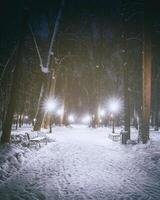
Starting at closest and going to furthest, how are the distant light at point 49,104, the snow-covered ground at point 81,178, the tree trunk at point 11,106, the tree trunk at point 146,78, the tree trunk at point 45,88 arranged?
the snow-covered ground at point 81,178, the tree trunk at point 11,106, the tree trunk at point 146,78, the tree trunk at point 45,88, the distant light at point 49,104

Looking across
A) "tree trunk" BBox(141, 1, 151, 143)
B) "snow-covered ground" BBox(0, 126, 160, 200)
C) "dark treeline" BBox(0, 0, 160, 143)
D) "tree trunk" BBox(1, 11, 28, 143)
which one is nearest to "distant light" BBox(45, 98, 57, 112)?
"dark treeline" BBox(0, 0, 160, 143)

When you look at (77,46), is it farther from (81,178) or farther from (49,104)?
(81,178)

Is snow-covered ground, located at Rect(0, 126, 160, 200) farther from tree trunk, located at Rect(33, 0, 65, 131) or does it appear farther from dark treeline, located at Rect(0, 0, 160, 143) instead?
tree trunk, located at Rect(33, 0, 65, 131)

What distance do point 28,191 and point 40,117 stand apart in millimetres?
20382

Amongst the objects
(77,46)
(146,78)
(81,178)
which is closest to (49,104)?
(77,46)

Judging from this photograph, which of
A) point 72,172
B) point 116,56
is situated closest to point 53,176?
point 72,172

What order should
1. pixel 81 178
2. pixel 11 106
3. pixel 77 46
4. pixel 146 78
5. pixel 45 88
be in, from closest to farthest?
pixel 81 178
pixel 11 106
pixel 146 78
pixel 45 88
pixel 77 46

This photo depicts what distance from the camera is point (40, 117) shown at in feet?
91.9

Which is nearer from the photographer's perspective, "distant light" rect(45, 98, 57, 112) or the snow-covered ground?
the snow-covered ground

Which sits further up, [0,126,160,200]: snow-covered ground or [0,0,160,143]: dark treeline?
[0,0,160,143]: dark treeline

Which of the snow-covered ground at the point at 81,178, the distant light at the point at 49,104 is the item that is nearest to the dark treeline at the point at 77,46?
the distant light at the point at 49,104

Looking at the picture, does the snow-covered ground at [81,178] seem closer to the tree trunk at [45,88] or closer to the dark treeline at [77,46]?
the dark treeline at [77,46]

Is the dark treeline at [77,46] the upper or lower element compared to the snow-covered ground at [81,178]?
upper

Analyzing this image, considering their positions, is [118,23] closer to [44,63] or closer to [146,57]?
[44,63]
